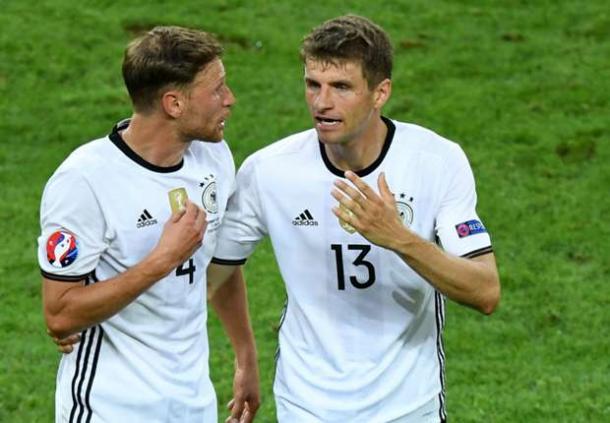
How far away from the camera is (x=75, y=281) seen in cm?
608

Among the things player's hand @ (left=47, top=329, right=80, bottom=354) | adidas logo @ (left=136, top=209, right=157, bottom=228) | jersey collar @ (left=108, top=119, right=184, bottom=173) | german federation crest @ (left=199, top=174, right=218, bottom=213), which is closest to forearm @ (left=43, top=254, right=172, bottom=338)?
player's hand @ (left=47, top=329, right=80, bottom=354)

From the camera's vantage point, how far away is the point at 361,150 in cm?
642

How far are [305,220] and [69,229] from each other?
1077 millimetres

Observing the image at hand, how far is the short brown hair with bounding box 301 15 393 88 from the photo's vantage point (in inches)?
245

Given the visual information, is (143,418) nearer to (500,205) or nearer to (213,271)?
(213,271)

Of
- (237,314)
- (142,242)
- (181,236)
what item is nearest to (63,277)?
(142,242)

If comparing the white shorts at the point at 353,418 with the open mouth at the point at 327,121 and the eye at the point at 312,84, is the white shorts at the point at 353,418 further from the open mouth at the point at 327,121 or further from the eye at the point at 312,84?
the eye at the point at 312,84

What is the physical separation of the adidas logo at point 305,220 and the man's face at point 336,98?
409mm

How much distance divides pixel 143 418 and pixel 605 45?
12.7 meters

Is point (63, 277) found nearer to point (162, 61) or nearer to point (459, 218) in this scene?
point (162, 61)

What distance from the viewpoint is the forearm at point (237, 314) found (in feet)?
23.2

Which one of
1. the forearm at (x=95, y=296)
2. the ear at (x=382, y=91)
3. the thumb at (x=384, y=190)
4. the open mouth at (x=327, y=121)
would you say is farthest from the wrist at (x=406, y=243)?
the forearm at (x=95, y=296)

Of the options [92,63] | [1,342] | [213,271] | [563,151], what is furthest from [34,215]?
[213,271]

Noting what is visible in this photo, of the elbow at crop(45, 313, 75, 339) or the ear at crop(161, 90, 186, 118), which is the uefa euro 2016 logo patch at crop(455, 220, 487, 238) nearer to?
the ear at crop(161, 90, 186, 118)
